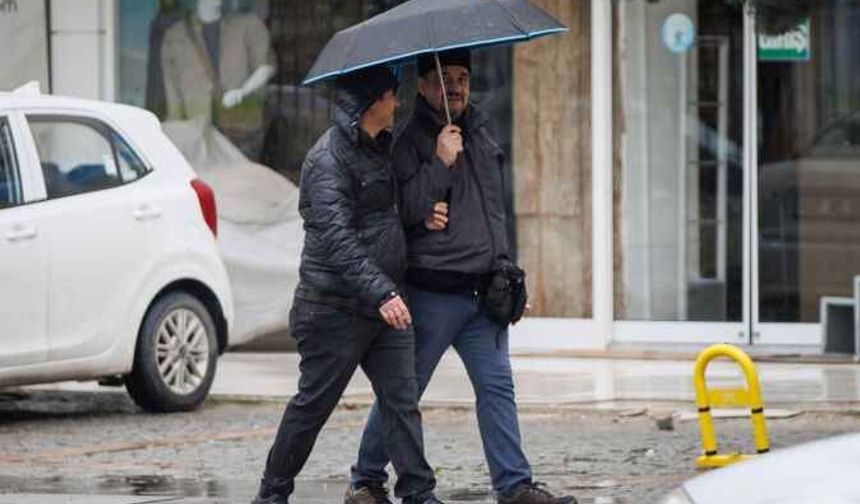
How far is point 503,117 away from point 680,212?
1.43 m

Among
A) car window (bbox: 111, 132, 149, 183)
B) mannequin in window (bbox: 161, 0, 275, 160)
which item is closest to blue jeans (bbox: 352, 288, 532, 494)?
car window (bbox: 111, 132, 149, 183)

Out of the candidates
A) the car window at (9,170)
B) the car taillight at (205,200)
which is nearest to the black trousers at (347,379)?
the car window at (9,170)

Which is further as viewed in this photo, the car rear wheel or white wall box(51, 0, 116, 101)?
white wall box(51, 0, 116, 101)

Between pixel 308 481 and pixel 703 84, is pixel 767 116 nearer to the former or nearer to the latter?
pixel 703 84

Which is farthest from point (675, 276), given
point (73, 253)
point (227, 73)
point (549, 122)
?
point (73, 253)

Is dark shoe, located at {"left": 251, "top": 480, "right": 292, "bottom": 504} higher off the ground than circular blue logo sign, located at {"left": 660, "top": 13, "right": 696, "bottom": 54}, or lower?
lower

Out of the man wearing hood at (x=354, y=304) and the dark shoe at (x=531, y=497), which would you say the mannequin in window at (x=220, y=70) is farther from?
the dark shoe at (x=531, y=497)

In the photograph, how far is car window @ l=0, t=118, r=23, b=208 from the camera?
12109 mm

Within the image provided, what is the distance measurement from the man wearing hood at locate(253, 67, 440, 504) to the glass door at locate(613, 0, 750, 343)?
722 cm

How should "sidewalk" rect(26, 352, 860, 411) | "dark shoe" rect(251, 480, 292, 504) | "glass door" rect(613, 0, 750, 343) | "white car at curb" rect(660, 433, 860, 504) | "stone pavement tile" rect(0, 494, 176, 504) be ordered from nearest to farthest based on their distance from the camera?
"white car at curb" rect(660, 433, 860, 504) < "dark shoe" rect(251, 480, 292, 504) < "stone pavement tile" rect(0, 494, 176, 504) < "sidewalk" rect(26, 352, 860, 411) < "glass door" rect(613, 0, 750, 343)

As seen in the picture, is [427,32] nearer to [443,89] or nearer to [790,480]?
[443,89]

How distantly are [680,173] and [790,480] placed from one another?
1042 centimetres

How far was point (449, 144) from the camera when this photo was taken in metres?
8.75

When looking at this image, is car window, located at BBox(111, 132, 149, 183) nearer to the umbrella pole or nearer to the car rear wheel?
the car rear wheel
